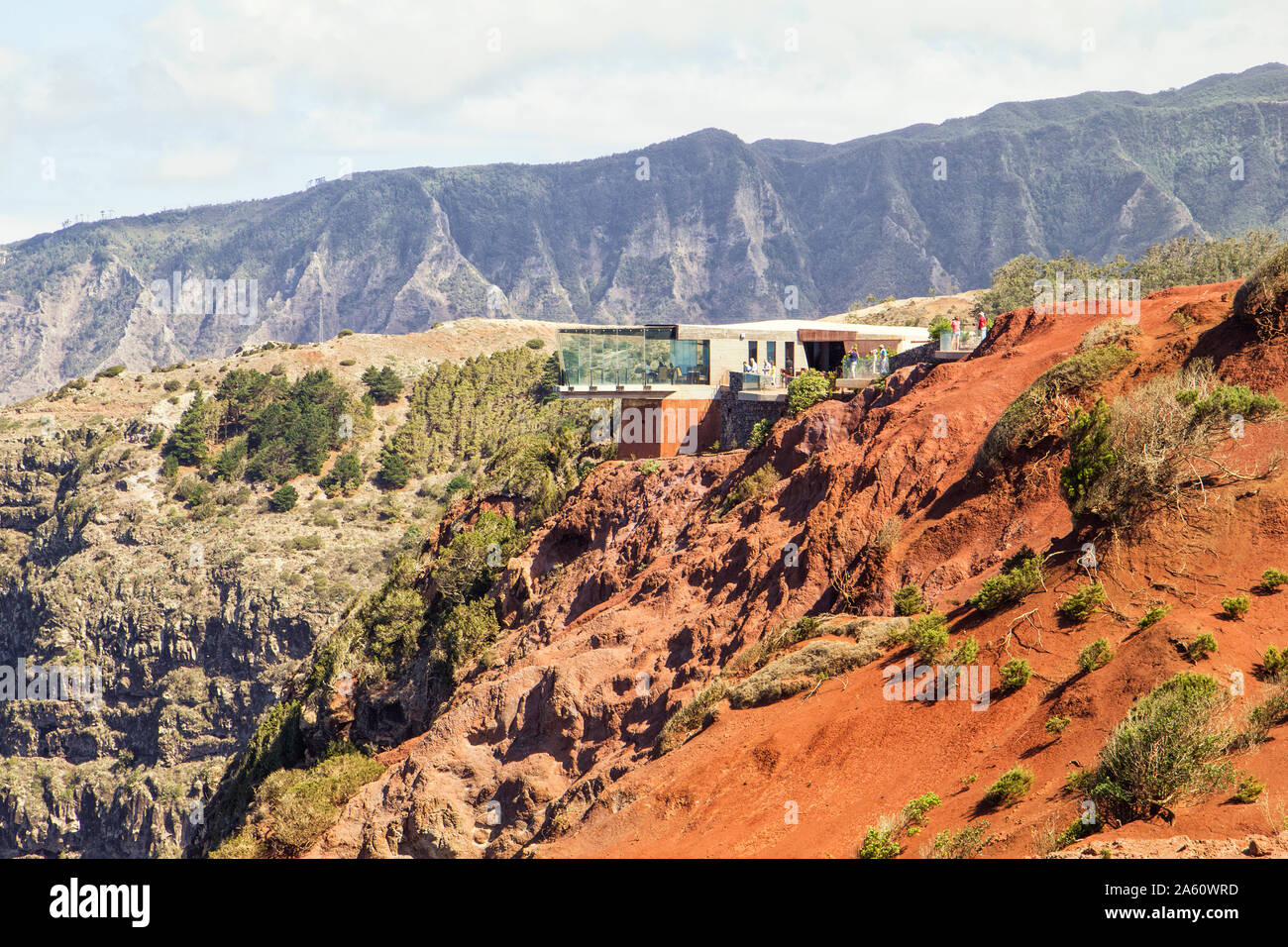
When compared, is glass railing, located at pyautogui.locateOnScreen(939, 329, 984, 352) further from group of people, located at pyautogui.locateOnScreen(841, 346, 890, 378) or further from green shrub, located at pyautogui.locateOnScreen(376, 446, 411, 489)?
green shrub, located at pyautogui.locateOnScreen(376, 446, 411, 489)

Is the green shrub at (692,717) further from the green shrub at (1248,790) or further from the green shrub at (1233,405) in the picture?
the green shrub at (1248,790)

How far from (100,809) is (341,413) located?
3682 centimetres

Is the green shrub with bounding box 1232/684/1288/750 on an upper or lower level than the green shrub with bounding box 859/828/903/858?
upper

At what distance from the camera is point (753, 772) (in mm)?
15422

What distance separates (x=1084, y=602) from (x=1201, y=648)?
2.03 meters

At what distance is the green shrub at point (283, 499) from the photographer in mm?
85625

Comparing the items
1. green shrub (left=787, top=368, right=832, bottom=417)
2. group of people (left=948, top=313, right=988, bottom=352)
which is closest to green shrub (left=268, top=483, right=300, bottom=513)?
green shrub (left=787, top=368, right=832, bottom=417)

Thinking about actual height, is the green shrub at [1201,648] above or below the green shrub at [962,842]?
above

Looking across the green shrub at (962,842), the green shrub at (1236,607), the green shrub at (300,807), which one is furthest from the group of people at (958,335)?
the green shrub at (300,807)

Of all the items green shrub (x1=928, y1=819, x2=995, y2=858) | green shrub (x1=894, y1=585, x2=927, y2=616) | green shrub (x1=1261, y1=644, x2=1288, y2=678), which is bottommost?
green shrub (x1=928, y1=819, x2=995, y2=858)

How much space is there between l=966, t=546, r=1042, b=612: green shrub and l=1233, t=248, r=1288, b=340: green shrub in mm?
5675

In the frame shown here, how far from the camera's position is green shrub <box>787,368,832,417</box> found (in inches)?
1083

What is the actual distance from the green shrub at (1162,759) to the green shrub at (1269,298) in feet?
28.6
